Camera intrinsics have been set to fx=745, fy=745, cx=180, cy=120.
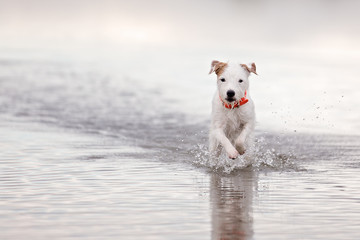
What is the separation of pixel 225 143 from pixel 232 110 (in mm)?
509

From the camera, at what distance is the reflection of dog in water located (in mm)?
6239

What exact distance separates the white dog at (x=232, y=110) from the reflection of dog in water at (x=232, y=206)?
528 millimetres

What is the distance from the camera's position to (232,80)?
9.71 m

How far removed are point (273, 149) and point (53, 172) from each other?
15.2 feet

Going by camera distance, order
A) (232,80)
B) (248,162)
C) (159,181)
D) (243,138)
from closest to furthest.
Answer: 1. (159,181)
2. (232,80)
3. (243,138)
4. (248,162)

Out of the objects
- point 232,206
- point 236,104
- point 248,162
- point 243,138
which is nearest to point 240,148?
point 243,138

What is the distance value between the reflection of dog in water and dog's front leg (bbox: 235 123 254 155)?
397mm

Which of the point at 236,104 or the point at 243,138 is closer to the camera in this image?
the point at 236,104

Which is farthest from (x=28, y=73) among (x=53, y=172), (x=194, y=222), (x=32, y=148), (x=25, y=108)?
(x=194, y=222)

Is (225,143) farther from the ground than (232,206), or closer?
farther from the ground

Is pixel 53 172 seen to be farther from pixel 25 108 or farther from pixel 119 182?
pixel 25 108

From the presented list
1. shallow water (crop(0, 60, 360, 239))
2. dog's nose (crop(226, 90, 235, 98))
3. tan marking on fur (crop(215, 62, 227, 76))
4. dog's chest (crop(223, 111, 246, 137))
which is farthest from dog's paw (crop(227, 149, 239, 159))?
tan marking on fur (crop(215, 62, 227, 76))

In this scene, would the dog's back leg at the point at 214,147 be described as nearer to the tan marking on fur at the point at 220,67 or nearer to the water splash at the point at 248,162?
the water splash at the point at 248,162

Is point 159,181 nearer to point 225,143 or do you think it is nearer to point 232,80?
point 225,143
